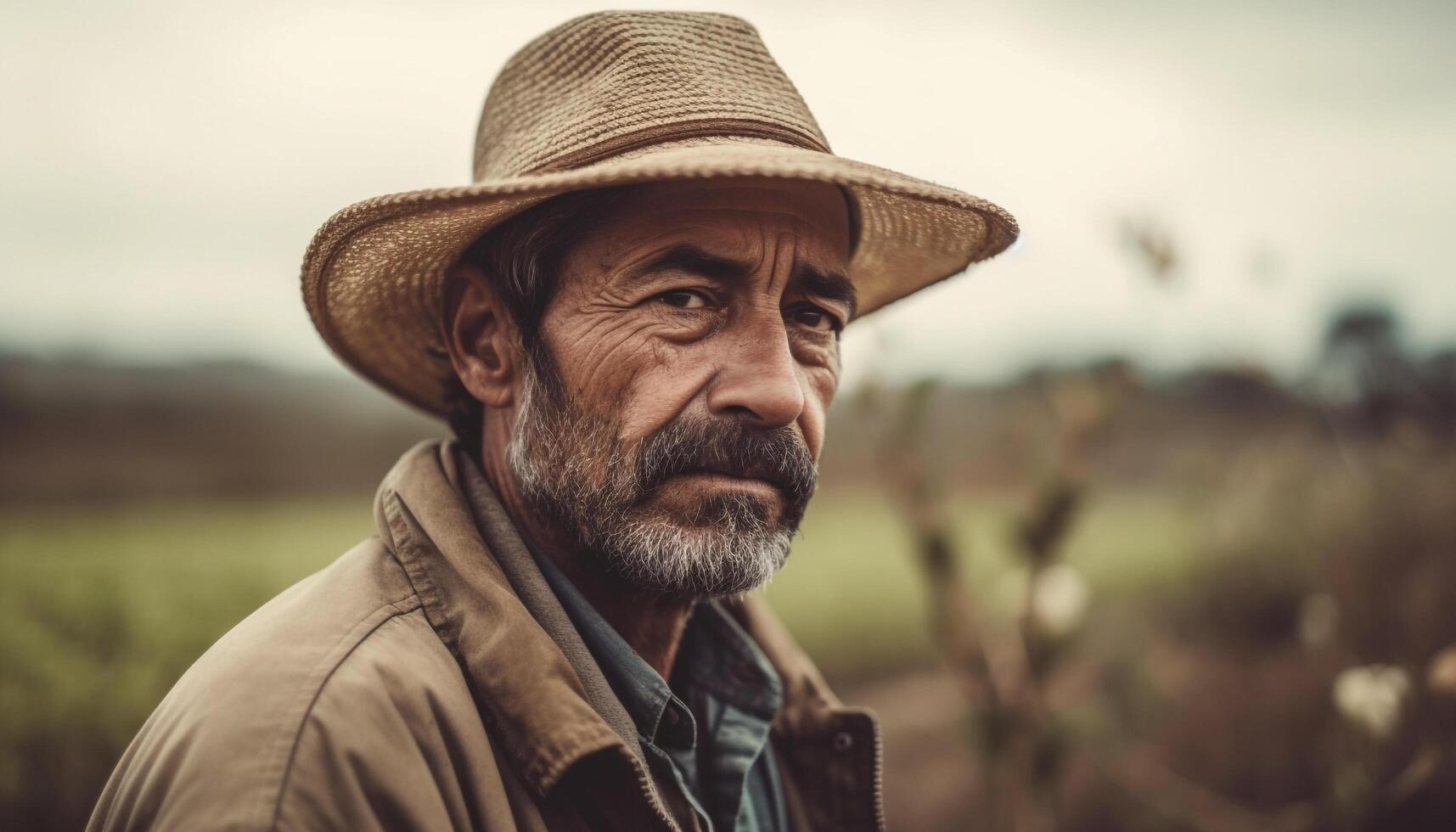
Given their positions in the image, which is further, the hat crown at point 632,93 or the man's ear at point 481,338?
the man's ear at point 481,338

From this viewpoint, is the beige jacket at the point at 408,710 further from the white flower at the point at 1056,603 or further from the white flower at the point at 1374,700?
the white flower at the point at 1374,700

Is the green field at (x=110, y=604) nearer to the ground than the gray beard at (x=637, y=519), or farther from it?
nearer to the ground

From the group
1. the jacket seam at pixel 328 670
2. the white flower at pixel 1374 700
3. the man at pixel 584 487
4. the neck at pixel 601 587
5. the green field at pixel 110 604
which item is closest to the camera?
the jacket seam at pixel 328 670

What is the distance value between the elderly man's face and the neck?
0.08 m

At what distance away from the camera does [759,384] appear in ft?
5.41

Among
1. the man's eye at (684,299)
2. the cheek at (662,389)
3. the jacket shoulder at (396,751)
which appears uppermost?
the man's eye at (684,299)

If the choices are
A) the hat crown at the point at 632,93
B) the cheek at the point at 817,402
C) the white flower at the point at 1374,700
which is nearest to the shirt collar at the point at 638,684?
the cheek at the point at 817,402

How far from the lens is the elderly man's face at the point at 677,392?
5.43ft


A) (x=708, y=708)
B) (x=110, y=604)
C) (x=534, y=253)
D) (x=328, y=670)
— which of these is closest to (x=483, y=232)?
(x=534, y=253)

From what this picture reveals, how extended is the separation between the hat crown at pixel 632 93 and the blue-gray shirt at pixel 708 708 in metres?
0.82

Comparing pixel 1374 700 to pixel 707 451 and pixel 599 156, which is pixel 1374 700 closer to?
pixel 707 451

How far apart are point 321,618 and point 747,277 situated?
3.11 ft

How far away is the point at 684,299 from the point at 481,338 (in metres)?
0.49

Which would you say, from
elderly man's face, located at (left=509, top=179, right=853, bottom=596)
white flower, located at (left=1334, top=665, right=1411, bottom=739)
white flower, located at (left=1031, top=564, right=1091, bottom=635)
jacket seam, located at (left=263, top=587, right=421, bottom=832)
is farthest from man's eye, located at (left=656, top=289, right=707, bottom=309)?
white flower, located at (left=1334, top=665, right=1411, bottom=739)
